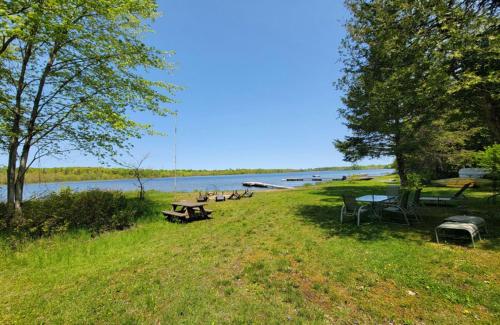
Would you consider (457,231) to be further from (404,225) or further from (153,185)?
(153,185)

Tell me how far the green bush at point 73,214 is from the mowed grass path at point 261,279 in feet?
2.46

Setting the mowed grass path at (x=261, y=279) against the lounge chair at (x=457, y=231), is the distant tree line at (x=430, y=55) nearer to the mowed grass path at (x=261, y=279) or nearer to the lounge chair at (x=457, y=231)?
the lounge chair at (x=457, y=231)

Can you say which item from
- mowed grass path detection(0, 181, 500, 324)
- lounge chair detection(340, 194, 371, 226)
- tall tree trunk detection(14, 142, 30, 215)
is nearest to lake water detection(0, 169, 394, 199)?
tall tree trunk detection(14, 142, 30, 215)

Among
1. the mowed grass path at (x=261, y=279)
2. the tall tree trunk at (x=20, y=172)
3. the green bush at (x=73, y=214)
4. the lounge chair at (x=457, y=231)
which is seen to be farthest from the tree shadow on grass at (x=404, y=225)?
the tall tree trunk at (x=20, y=172)

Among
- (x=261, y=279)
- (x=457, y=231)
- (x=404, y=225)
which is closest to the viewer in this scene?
(x=261, y=279)

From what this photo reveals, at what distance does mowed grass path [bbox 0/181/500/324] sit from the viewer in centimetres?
292

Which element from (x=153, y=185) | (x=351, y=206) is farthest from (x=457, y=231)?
(x=153, y=185)

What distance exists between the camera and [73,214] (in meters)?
7.61

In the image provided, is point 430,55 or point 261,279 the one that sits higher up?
point 430,55

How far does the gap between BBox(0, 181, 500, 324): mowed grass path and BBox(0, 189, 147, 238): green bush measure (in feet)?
2.46

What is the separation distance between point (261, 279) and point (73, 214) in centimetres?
688

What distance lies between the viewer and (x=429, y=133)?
14.3 metres

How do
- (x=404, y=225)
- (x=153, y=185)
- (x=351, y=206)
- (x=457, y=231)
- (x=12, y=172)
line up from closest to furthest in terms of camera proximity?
(x=457, y=231), (x=404, y=225), (x=351, y=206), (x=12, y=172), (x=153, y=185)

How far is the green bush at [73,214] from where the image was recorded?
6.89 meters
